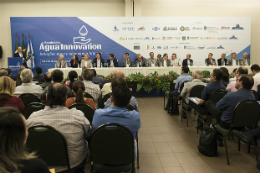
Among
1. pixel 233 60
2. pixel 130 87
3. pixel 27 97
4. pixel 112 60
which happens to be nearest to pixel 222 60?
pixel 233 60

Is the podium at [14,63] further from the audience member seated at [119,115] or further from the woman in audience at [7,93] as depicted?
the audience member seated at [119,115]

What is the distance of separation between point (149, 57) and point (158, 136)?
6.81 meters

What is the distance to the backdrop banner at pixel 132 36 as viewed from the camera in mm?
9977

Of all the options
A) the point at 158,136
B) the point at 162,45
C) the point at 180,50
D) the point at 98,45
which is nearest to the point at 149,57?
the point at 162,45

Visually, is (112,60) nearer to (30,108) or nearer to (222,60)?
(222,60)

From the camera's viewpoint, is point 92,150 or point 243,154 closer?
point 92,150

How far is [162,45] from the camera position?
10.3 m

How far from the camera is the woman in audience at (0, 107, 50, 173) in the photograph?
0.89 metres

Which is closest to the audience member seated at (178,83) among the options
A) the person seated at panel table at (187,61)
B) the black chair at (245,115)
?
the black chair at (245,115)

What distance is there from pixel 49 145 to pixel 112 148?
499mm

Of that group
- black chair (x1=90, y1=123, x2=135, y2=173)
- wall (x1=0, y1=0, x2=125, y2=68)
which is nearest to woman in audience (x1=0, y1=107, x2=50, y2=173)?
black chair (x1=90, y1=123, x2=135, y2=173)

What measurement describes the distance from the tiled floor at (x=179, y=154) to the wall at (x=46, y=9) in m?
7.71

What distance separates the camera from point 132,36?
33.4 ft

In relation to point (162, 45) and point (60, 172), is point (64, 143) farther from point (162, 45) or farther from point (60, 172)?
point (162, 45)
